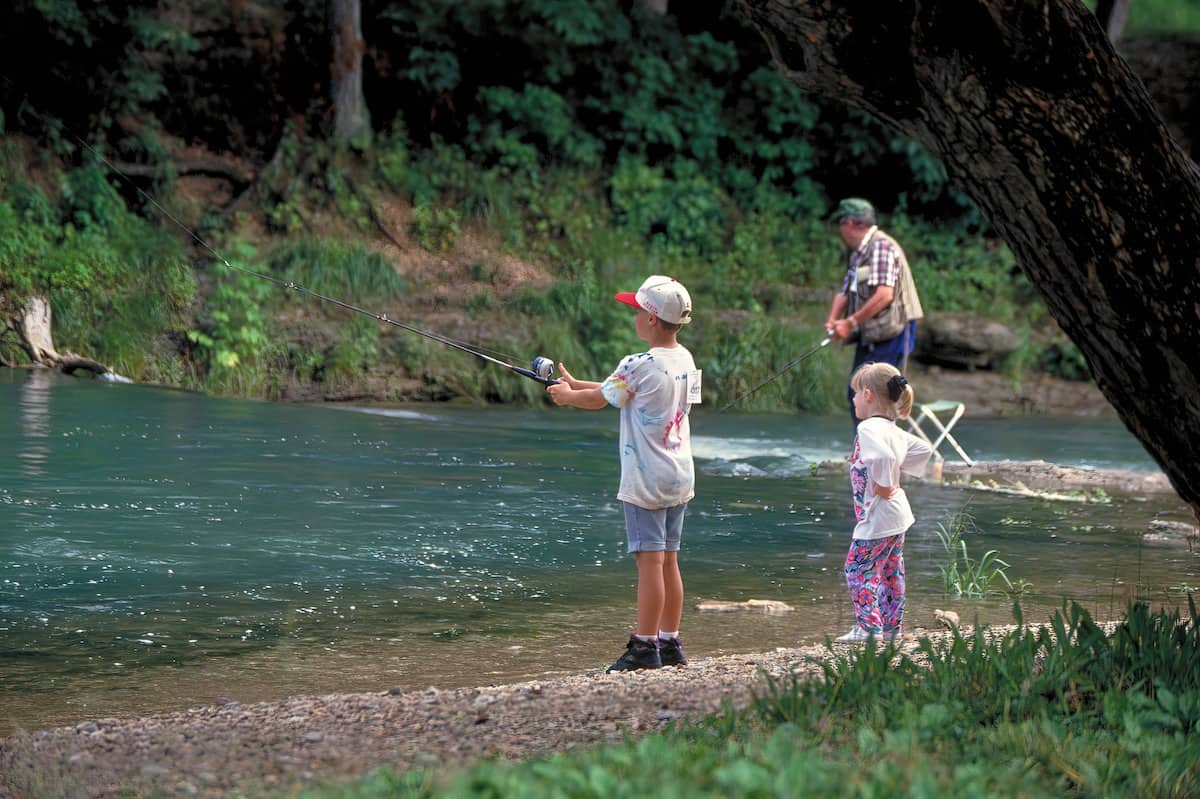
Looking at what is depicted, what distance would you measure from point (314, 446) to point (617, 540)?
4.43 m

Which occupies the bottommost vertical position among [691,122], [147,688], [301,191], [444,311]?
[147,688]

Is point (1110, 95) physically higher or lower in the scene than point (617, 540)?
higher

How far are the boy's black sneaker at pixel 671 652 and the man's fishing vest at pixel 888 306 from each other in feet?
15.5

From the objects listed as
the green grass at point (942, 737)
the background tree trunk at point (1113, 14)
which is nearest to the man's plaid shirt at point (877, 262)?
the green grass at point (942, 737)

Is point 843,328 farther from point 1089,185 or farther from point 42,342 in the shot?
point 42,342

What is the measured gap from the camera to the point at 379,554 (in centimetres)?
869

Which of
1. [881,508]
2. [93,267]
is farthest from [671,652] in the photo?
[93,267]

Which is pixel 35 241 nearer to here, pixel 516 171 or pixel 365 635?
pixel 516 171

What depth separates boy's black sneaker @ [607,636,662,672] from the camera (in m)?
6.12

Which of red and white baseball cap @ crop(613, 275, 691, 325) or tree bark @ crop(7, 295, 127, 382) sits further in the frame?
tree bark @ crop(7, 295, 127, 382)

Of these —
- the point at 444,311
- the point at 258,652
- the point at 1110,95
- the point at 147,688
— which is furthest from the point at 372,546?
the point at 444,311

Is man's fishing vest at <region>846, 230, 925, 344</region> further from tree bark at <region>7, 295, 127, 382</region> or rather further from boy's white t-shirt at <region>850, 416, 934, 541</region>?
tree bark at <region>7, 295, 127, 382</region>

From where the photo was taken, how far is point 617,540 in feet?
30.9

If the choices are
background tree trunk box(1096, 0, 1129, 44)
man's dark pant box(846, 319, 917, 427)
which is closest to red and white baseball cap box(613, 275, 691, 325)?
man's dark pant box(846, 319, 917, 427)
